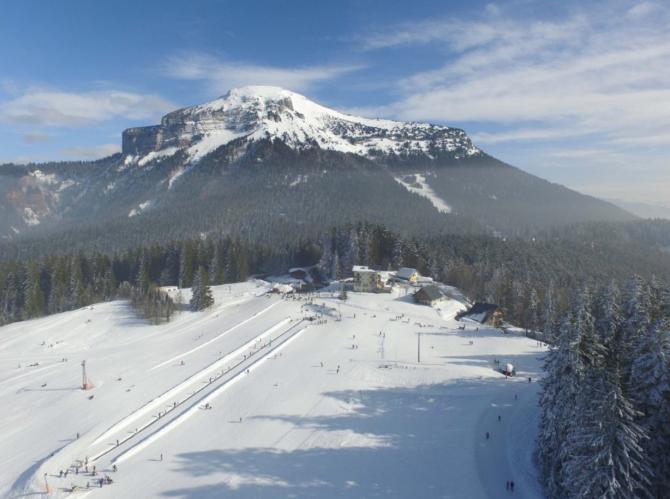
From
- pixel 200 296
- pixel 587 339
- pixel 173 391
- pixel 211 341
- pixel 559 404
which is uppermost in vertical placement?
pixel 587 339

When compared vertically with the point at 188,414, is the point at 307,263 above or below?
above

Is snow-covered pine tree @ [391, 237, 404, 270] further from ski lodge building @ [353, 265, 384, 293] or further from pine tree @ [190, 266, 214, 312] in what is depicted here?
pine tree @ [190, 266, 214, 312]

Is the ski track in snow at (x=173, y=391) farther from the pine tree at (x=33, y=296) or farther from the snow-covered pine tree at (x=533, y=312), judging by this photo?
the pine tree at (x=33, y=296)

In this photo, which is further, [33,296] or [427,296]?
[33,296]

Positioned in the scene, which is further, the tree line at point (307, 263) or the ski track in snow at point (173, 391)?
the tree line at point (307, 263)

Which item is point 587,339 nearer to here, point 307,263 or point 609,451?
point 609,451

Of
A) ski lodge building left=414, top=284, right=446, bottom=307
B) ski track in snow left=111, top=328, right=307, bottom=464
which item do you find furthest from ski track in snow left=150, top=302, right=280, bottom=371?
ski lodge building left=414, top=284, right=446, bottom=307

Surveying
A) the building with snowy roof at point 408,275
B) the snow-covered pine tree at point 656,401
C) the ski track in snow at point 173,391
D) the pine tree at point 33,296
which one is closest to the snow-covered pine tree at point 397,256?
the building with snowy roof at point 408,275

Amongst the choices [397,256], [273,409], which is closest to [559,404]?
[273,409]

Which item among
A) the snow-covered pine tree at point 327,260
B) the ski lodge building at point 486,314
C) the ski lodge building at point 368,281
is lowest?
the ski lodge building at point 486,314
